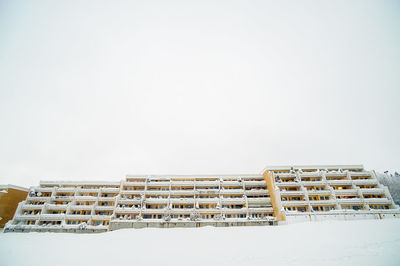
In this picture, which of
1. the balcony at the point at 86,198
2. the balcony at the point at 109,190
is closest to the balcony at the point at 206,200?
the balcony at the point at 109,190

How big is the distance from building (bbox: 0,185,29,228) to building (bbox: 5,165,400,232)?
7721mm

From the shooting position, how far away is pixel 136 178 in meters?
66.0

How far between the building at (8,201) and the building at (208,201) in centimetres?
772

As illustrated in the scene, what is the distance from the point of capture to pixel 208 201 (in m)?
59.5

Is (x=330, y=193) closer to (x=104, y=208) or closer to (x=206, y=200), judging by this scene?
(x=206, y=200)

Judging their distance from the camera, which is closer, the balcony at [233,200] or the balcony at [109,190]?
the balcony at [233,200]

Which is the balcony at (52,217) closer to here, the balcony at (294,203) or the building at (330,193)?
the building at (330,193)

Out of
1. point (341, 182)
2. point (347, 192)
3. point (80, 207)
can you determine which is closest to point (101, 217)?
point (80, 207)

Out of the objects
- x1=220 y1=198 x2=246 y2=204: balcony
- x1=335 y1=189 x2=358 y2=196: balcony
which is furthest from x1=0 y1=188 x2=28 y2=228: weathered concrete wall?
x1=335 y1=189 x2=358 y2=196: balcony

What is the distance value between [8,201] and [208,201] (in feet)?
210

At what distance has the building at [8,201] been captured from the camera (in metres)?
62.3

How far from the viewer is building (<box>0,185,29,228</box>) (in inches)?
2454

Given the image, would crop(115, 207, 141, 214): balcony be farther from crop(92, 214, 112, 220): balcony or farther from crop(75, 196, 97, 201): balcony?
crop(75, 196, 97, 201): balcony

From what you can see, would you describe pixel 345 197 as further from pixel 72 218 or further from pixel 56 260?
pixel 72 218
